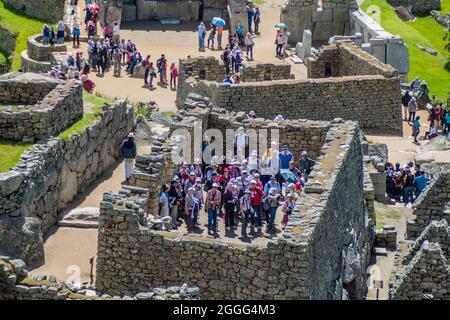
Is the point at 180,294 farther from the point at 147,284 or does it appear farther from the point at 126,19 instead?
the point at 126,19

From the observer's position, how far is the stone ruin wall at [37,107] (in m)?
47.2

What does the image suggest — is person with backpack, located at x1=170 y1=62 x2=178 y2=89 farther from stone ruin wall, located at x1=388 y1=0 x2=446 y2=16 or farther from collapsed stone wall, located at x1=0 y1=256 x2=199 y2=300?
stone ruin wall, located at x1=388 y1=0 x2=446 y2=16

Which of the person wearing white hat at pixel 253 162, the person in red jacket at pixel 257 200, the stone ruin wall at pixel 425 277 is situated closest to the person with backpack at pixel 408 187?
the person wearing white hat at pixel 253 162

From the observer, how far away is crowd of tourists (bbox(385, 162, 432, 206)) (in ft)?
188

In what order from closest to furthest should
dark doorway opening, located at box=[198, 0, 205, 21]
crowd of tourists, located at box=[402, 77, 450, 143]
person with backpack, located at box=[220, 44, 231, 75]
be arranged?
crowd of tourists, located at box=[402, 77, 450, 143] → person with backpack, located at box=[220, 44, 231, 75] → dark doorway opening, located at box=[198, 0, 205, 21]

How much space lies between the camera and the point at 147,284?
39469 mm

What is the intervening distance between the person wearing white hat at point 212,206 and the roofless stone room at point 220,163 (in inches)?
1.6

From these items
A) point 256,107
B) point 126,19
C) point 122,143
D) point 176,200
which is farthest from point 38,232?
point 126,19

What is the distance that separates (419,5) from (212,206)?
6169 centimetres

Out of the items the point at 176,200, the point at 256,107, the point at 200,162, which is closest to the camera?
the point at 176,200

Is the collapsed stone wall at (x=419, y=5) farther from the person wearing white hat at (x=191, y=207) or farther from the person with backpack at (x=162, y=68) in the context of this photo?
the person wearing white hat at (x=191, y=207)

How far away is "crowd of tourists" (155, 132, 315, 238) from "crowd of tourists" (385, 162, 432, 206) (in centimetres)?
1138

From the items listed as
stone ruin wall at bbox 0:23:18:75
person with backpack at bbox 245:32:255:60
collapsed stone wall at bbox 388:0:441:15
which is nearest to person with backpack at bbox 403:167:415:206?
person with backpack at bbox 245:32:255:60
